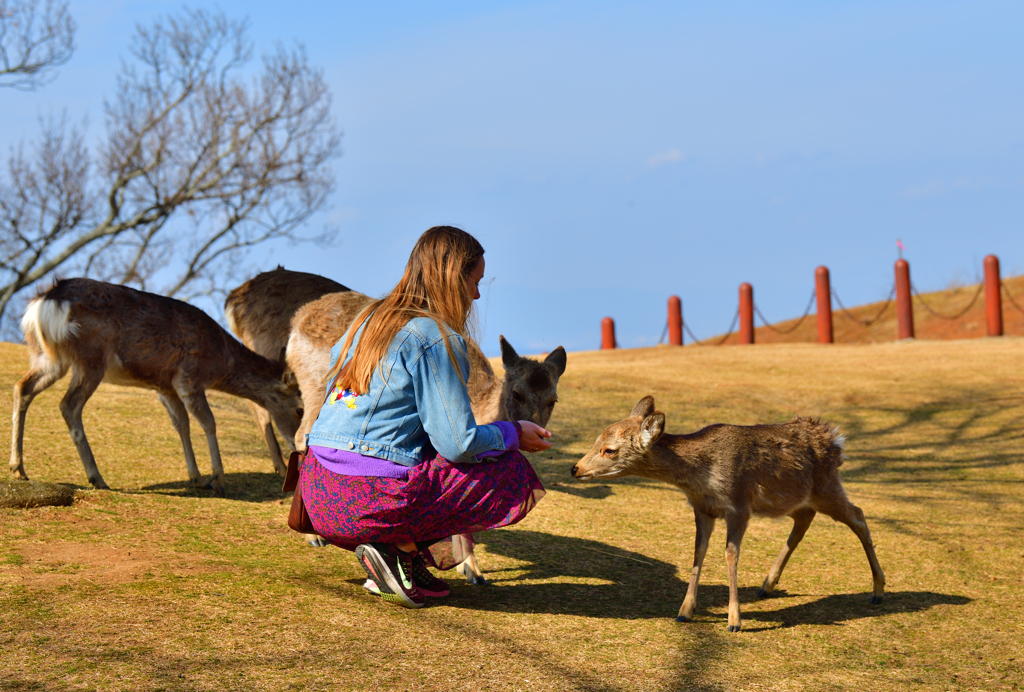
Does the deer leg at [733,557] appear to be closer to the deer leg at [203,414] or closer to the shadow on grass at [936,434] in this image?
the deer leg at [203,414]

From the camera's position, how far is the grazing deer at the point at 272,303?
9.13 metres

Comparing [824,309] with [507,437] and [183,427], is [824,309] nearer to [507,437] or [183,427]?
[183,427]

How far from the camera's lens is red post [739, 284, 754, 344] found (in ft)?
82.3

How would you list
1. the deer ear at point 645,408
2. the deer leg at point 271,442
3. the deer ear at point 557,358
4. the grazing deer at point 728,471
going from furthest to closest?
the deer leg at point 271,442 → the deer ear at point 557,358 → the deer ear at point 645,408 → the grazing deer at point 728,471

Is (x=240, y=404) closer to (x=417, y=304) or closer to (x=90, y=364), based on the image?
(x=90, y=364)

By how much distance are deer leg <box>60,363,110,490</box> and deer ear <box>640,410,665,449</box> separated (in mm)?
4360

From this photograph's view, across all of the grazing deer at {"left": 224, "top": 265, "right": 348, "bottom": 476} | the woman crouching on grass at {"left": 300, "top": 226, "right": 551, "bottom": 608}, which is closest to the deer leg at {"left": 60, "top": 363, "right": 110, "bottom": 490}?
the grazing deer at {"left": 224, "top": 265, "right": 348, "bottom": 476}

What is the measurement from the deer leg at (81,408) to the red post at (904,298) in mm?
20502

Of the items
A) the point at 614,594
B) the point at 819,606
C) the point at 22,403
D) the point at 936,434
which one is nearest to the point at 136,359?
the point at 22,403

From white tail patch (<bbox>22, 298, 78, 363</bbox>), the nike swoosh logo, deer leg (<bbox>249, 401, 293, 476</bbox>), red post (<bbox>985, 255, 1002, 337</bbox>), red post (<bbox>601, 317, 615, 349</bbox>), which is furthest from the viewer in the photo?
red post (<bbox>601, 317, 615, 349</bbox>)

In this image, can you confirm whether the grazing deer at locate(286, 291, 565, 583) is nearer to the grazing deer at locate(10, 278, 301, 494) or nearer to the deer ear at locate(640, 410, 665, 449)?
the deer ear at locate(640, 410, 665, 449)

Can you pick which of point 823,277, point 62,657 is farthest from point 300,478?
point 823,277

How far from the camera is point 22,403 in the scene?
712cm

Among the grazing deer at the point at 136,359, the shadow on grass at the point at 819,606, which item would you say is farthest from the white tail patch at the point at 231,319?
the shadow on grass at the point at 819,606
